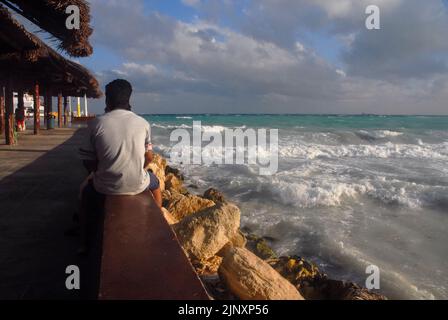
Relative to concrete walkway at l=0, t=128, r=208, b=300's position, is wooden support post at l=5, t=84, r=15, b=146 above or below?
above

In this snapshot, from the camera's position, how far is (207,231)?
12.7 feet

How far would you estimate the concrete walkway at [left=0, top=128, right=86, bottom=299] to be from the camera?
97.8 inches

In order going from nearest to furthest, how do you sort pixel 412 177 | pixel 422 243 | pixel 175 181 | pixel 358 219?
pixel 422 243 < pixel 358 219 < pixel 175 181 < pixel 412 177

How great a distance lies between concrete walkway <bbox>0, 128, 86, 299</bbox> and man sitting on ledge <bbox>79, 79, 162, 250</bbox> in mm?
368

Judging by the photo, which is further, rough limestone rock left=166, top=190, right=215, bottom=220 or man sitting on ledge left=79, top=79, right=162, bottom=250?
rough limestone rock left=166, top=190, right=215, bottom=220

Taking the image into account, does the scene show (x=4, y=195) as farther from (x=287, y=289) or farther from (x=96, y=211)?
(x=287, y=289)

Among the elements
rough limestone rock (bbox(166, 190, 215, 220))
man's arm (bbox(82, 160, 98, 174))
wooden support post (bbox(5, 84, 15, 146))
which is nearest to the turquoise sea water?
rough limestone rock (bbox(166, 190, 215, 220))

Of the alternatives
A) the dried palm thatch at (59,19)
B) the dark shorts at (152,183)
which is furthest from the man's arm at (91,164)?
the dried palm thatch at (59,19)

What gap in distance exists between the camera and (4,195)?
15.3 feet

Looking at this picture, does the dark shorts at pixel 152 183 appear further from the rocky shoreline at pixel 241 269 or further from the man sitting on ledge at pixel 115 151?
the rocky shoreline at pixel 241 269

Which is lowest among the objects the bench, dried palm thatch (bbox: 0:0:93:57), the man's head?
the bench

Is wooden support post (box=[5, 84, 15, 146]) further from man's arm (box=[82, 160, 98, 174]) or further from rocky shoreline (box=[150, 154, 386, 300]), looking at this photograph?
man's arm (box=[82, 160, 98, 174])

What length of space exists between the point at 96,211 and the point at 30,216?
1520 millimetres
